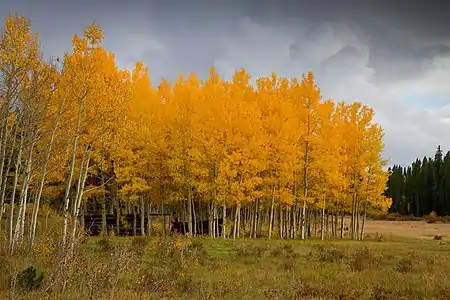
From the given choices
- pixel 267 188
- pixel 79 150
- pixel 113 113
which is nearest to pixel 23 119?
pixel 113 113

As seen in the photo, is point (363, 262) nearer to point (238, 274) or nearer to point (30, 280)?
point (238, 274)

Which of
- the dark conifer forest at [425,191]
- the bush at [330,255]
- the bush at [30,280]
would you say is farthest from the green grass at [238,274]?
the dark conifer forest at [425,191]

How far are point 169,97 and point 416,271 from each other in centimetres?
1914

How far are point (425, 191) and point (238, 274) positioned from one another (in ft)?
260

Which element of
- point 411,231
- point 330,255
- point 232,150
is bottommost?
point 411,231

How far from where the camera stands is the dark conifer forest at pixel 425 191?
8006 centimetres

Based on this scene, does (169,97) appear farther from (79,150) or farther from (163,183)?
(79,150)

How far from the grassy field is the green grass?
3 cm

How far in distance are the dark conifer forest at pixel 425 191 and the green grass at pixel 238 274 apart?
66.8 m

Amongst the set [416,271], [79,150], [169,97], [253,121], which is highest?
[169,97]

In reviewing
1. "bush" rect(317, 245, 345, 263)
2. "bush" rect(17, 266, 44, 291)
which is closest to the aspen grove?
"bush" rect(317, 245, 345, 263)

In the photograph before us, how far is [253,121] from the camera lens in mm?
25438

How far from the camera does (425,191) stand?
3307 inches

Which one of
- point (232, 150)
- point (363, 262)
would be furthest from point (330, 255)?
point (232, 150)
